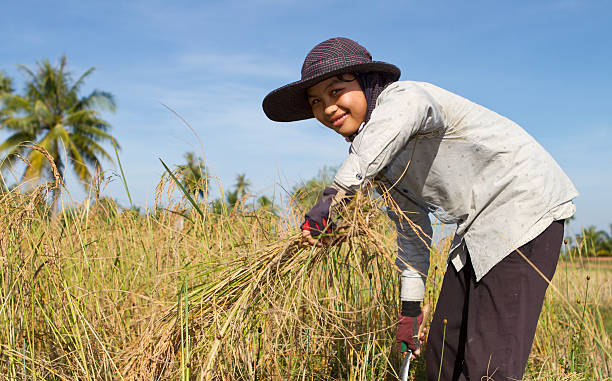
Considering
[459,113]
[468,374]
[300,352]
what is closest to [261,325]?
[300,352]

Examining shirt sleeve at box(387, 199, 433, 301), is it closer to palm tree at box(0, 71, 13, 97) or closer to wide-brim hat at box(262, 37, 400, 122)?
wide-brim hat at box(262, 37, 400, 122)

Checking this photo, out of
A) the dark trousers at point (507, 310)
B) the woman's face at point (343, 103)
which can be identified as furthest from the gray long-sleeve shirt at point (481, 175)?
the woman's face at point (343, 103)

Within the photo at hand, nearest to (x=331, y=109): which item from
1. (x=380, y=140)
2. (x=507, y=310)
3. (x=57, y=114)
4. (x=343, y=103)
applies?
(x=343, y=103)

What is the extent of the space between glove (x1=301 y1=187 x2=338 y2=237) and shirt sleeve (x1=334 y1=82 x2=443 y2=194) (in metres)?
0.03

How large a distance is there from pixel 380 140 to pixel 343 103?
46 centimetres

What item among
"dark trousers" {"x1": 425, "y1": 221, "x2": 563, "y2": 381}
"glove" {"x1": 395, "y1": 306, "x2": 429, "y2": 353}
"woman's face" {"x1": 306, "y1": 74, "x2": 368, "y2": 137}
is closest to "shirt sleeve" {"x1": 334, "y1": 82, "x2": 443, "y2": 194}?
"woman's face" {"x1": 306, "y1": 74, "x2": 368, "y2": 137}

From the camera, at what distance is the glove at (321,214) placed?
1329 mm

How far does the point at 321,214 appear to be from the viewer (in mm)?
1327

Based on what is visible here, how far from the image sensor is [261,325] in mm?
1758

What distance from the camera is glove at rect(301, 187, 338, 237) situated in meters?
1.33

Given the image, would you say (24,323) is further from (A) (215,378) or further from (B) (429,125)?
(B) (429,125)

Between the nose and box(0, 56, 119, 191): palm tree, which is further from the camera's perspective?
box(0, 56, 119, 191): palm tree

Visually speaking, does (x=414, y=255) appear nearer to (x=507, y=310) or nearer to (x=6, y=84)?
(x=507, y=310)

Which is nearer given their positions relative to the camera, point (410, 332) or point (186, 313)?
point (186, 313)
